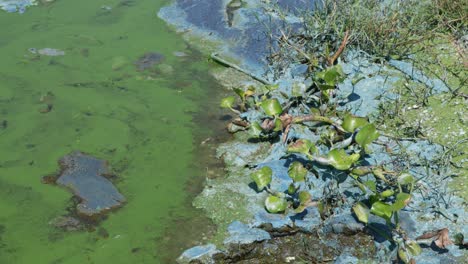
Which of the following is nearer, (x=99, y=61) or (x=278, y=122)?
(x=278, y=122)

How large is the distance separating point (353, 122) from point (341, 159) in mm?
270

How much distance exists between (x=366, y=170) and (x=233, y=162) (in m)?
0.71

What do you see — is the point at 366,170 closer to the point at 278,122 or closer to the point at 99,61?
the point at 278,122

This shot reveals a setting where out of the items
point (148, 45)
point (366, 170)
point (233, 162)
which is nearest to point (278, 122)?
point (233, 162)

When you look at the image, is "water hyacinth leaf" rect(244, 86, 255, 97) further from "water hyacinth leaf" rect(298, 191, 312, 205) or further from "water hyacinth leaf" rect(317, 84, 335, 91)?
"water hyacinth leaf" rect(298, 191, 312, 205)

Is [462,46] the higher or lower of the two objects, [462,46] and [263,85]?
the higher

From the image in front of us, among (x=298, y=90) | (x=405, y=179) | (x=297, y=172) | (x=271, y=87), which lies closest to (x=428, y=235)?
(x=405, y=179)

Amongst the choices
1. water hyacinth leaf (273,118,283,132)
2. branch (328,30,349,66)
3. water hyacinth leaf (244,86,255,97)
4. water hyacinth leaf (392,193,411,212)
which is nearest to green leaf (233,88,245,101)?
water hyacinth leaf (244,86,255,97)

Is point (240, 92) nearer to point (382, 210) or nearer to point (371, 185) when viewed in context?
point (371, 185)

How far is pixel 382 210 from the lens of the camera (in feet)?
8.85

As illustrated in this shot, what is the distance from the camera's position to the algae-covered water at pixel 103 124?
9.34 feet

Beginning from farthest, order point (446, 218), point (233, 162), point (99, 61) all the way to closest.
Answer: point (99, 61) < point (233, 162) < point (446, 218)

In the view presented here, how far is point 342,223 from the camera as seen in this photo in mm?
2848

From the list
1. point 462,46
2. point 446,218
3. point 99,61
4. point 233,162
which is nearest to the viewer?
point 446,218
